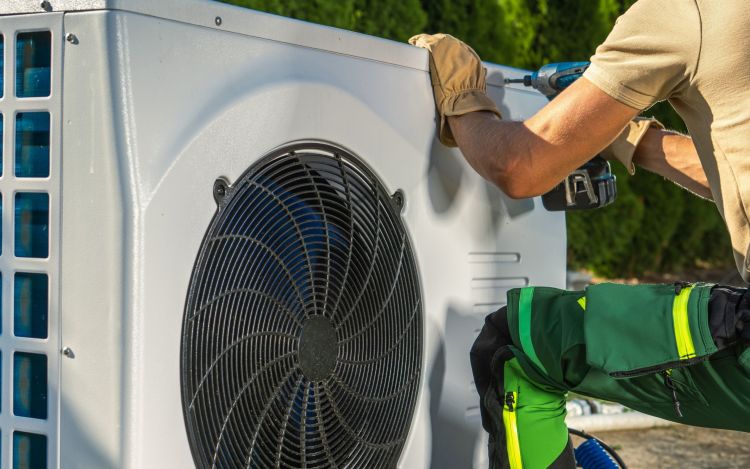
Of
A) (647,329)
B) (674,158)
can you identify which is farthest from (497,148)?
(674,158)

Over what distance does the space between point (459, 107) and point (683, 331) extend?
60 centimetres

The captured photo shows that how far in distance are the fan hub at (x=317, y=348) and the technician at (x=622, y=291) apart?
0.33 m

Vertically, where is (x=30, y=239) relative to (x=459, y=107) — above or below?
below

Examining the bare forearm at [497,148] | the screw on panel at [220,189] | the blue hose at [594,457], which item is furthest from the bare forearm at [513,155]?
the blue hose at [594,457]

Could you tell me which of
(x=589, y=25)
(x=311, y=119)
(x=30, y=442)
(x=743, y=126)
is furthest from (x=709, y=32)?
(x=589, y=25)

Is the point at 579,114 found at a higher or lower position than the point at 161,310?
higher

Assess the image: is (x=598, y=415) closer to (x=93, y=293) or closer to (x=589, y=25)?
(x=93, y=293)

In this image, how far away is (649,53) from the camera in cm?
168

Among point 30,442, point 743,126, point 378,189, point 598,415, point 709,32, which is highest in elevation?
point 709,32

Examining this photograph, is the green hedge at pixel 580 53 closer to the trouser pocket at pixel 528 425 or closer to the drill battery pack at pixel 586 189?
the drill battery pack at pixel 586 189

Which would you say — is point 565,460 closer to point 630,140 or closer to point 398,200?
point 398,200

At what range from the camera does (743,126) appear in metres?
1.66

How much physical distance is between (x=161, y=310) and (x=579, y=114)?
854mm

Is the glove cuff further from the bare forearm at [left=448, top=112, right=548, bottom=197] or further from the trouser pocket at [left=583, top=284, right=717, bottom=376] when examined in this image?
the trouser pocket at [left=583, top=284, right=717, bottom=376]
